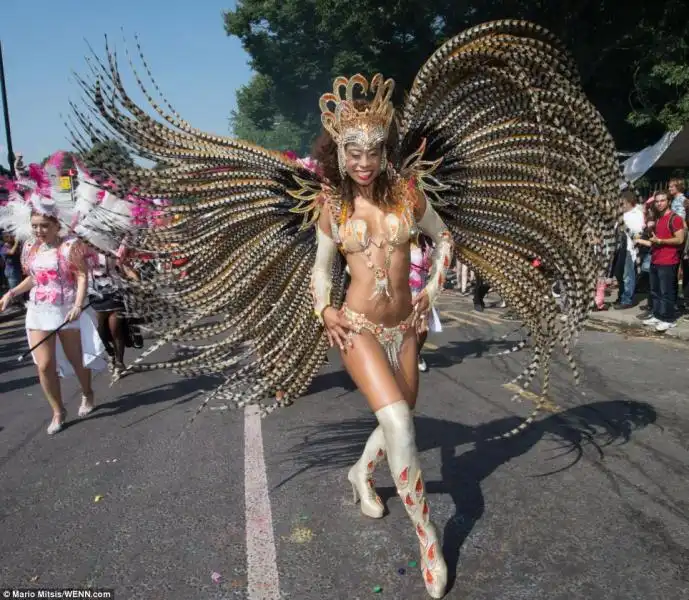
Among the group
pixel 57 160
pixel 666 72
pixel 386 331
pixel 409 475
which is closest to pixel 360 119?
pixel 386 331

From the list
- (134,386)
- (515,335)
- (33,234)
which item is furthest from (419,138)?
(515,335)

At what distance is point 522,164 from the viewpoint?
3348mm

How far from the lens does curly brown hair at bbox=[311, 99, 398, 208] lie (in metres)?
2.97

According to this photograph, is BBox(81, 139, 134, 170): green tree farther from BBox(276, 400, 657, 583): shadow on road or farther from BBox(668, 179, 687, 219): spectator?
BBox(668, 179, 687, 219): spectator

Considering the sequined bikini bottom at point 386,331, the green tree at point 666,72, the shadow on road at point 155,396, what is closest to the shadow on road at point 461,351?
the shadow on road at point 155,396

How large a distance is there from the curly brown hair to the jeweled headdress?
2.3 inches

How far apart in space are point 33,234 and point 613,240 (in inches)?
185

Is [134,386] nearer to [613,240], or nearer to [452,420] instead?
[452,420]

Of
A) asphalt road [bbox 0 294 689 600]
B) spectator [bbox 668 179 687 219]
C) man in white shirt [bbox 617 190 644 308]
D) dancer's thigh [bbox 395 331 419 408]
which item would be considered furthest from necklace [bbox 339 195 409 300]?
man in white shirt [bbox 617 190 644 308]

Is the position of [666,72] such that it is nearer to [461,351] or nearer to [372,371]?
[461,351]

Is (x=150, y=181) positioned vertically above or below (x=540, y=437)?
above

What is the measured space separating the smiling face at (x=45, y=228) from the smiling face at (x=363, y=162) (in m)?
3.31

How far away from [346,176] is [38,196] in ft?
10.4

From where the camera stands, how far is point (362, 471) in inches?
132
